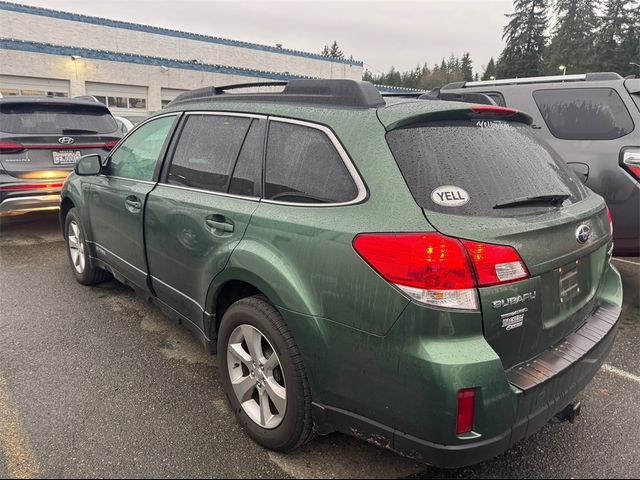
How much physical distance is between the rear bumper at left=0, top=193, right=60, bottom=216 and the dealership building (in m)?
22.7

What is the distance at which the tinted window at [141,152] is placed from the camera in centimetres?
325

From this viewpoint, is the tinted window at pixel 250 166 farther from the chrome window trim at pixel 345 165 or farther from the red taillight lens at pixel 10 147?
the red taillight lens at pixel 10 147

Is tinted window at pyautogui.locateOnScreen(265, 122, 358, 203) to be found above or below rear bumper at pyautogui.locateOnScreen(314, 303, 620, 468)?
above

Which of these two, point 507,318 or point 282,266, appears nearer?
point 507,318

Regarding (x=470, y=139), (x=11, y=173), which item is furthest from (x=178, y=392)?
(x=11, y=173)

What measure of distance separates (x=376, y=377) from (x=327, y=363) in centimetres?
24

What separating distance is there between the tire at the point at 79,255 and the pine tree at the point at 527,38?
66915mm

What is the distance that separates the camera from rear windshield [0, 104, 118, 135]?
568 cm

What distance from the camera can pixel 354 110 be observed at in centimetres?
211

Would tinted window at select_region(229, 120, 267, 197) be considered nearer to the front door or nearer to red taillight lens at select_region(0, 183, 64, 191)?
the front door

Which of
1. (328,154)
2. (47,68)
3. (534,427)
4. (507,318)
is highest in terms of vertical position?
(47,68)

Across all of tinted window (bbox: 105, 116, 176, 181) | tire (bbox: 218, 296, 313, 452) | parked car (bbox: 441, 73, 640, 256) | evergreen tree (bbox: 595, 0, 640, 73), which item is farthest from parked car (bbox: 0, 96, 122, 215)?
evergreen tree (bbox: 595, 0, 640, 73)

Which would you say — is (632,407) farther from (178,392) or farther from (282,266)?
(178,392)

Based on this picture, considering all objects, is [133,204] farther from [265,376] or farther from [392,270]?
[392,270]
